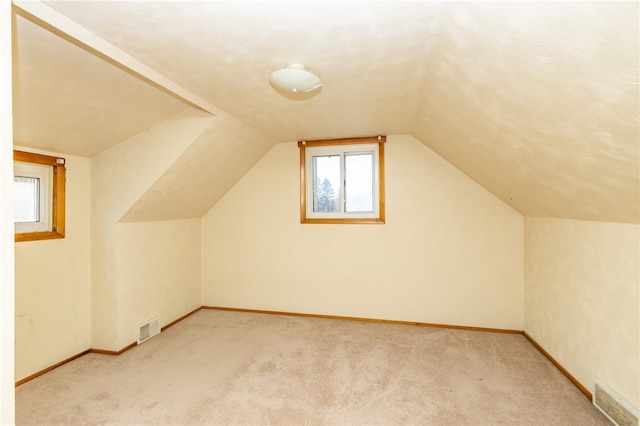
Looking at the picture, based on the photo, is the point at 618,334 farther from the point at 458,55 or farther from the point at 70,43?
the point at 70,43

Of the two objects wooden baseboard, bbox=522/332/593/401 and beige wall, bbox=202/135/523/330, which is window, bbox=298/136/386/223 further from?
wooden baseboard, bbox=522/332/593/401

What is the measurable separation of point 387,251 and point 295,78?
231cm

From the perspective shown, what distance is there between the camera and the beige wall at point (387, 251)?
3230mm

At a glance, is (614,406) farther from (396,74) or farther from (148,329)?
(148,329)

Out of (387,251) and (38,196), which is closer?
(38,196)

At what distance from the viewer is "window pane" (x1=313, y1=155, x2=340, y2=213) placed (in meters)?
3.76

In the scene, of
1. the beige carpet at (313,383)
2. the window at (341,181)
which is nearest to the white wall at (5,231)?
the beige carpet at (313,383)

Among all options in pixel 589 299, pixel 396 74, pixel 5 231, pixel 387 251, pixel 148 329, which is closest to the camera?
pixel 5 231

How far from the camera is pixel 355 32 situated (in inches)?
57.7

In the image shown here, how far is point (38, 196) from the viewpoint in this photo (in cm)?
248

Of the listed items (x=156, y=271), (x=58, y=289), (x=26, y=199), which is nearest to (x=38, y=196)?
(x=26, y=199)

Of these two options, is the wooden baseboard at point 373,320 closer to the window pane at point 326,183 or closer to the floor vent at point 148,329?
the floor vent at point 148,329

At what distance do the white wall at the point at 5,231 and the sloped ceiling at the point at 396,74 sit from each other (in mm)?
426

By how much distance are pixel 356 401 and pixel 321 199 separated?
2304mm
